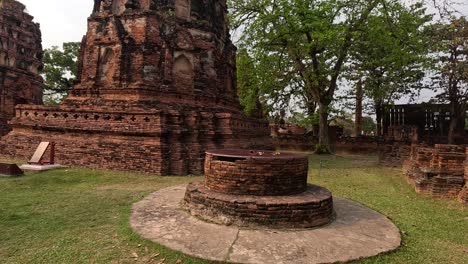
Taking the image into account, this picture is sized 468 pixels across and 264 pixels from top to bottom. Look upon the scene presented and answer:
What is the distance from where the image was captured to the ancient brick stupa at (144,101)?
9086mm

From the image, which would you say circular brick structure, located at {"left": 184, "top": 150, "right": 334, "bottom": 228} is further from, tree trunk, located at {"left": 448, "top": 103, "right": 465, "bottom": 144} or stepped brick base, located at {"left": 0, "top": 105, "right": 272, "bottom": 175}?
tree trunk, located at {"left": 448, "top": 103, "right": 465, "bottom": 144}

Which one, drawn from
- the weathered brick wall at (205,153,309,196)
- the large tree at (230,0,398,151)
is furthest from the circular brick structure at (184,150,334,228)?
the large tree at (230,0,398,151)

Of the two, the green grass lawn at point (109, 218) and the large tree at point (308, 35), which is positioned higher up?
the large tree at point (308, 35)

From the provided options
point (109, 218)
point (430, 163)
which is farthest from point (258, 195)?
point (430, 163)

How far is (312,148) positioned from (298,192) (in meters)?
16.9

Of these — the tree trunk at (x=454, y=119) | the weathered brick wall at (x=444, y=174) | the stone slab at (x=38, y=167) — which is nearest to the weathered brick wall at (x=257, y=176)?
the weathered brick wall at (x=444, y=174)

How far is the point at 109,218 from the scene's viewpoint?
456 cm

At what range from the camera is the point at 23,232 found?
3.96 m

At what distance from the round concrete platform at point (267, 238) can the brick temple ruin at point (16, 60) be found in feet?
49.8

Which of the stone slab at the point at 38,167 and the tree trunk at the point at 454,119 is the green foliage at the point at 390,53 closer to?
the tree trunk at the point at 454,119

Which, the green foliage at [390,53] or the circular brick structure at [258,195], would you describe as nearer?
the circular brick structure at [258,195]

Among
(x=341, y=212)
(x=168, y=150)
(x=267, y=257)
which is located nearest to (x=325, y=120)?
(x=168, y=150)

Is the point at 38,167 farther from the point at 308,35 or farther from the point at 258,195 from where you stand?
the point at 308,35

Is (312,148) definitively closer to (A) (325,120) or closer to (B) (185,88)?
(A) (325,120)
